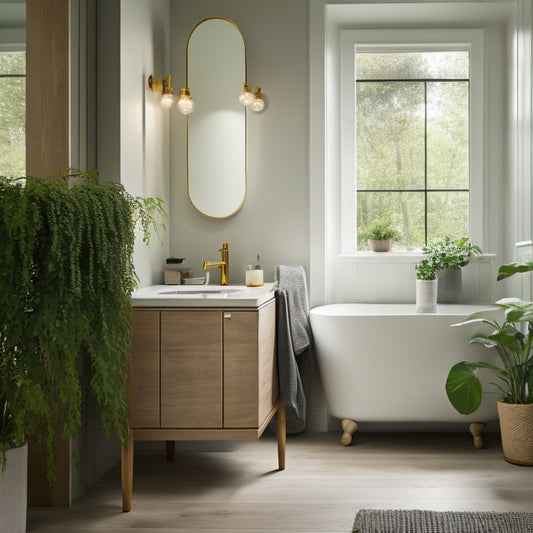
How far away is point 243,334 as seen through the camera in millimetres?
2326

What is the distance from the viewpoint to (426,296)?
3.11m

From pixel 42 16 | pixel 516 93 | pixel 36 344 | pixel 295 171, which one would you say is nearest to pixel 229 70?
pixel 295 171

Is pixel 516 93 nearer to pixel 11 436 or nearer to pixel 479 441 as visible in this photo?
pixel 479 441

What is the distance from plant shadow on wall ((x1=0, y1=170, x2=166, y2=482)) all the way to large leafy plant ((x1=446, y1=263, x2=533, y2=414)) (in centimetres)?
148

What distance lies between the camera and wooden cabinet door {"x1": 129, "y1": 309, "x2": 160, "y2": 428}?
232 cm

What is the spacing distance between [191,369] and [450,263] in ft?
5.71

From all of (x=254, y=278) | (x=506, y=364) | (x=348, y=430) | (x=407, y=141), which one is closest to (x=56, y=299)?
(x=254, y=278)

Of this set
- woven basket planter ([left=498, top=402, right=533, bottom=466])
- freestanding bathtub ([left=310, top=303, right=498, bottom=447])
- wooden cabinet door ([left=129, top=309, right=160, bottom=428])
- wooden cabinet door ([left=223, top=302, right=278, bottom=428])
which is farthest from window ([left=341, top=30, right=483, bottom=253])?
wooden cabinet door ([left=129, top=309, right=160, bottom=428])

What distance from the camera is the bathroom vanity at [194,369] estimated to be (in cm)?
232

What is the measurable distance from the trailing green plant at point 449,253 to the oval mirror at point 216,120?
1.10 m

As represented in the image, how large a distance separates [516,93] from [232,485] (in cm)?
248

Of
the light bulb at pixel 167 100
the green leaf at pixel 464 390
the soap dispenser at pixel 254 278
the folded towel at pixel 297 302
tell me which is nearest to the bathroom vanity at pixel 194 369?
the folded towel at pixel 297 302

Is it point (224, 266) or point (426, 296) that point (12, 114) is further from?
point (426, 296)

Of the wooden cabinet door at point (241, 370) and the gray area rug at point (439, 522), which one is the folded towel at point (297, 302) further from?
the gray area rug at point (439, 522)
